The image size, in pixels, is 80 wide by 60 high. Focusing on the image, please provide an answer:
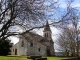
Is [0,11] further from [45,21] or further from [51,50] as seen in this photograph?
[51,50]

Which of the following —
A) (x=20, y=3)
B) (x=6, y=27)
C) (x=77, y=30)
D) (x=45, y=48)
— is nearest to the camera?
(x=20, y=3)

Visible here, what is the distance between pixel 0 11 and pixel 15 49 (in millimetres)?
66308

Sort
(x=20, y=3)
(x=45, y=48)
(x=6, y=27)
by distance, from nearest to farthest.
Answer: (x=20, y=3) < (x=6, y=27) < (x=45, y=48)

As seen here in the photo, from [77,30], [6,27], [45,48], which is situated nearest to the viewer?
[6,27]

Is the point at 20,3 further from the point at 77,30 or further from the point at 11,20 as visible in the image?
the point at 77,30

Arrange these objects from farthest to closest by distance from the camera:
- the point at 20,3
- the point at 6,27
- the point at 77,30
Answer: the point at 77,30, the point at 6,27, the point at 20,3

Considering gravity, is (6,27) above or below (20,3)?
below

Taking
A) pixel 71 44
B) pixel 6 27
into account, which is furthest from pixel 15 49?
pixel 6 27

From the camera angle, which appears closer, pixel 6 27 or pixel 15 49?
pixel 6 27

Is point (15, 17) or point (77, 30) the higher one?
point (77, 30)

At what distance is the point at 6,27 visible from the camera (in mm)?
13703

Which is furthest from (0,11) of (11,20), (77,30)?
(77,30)

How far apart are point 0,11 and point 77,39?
4531cm

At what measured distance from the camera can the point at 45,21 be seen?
1344 cm
